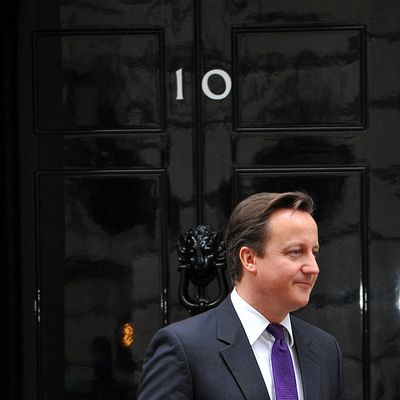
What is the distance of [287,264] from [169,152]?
287cm

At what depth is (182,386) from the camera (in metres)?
3.43

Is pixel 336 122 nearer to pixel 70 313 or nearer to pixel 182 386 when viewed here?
pixel 70 313

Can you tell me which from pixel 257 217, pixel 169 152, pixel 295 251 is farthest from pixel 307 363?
pixel 169 152

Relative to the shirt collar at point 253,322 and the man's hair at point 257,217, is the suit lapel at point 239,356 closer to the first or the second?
the shirt collar at point 253,322

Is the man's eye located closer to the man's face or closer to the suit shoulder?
the man's face

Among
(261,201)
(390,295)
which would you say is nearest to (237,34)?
(390,295)

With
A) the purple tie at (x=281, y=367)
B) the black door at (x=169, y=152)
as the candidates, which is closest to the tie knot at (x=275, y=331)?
the purple tie at (x=281, y=367)

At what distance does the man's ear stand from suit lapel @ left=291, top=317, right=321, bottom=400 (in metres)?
0.27

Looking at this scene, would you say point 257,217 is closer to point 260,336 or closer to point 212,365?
point 260,336

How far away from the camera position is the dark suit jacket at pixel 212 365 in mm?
3426

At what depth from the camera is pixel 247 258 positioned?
3561mm

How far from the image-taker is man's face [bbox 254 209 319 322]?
345cm

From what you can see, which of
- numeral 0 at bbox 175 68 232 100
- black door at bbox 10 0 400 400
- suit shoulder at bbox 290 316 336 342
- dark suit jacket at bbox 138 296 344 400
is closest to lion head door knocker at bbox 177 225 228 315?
black door at bbox 10 0 400 400

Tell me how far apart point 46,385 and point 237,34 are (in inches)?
85.6
